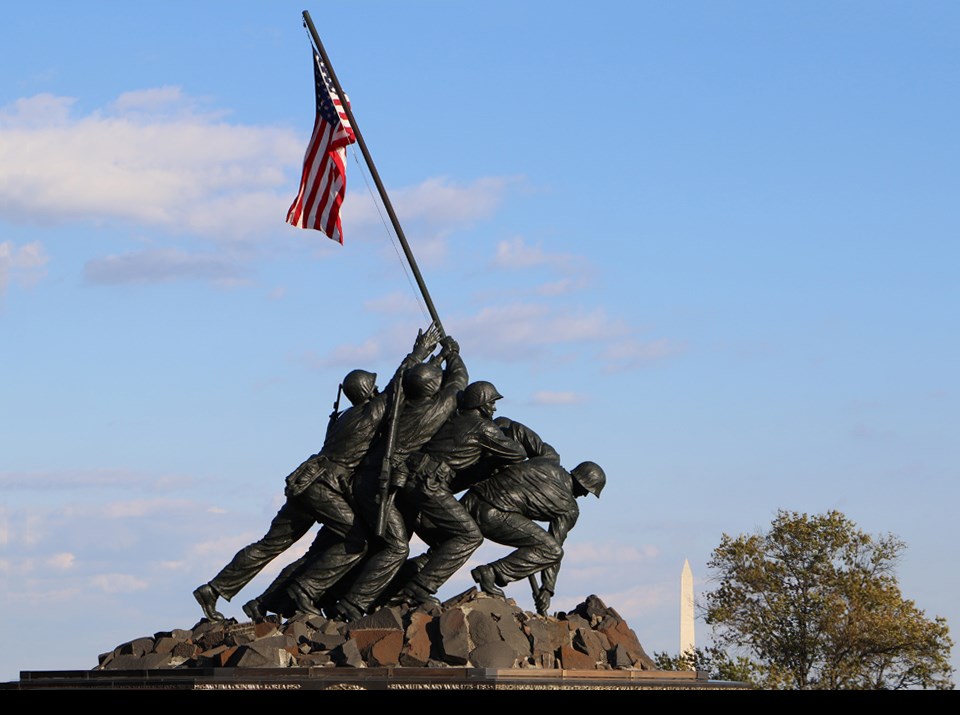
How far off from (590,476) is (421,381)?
191 centimetres

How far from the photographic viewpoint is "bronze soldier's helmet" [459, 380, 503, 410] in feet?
54.7

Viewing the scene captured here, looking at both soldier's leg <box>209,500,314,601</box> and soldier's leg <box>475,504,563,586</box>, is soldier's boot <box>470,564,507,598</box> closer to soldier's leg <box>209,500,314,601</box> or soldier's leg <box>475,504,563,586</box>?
soldier's leg <box>475,504,563,586</box>

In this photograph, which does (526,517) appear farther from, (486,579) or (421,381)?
(421,381)

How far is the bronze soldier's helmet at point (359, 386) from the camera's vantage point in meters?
16.8

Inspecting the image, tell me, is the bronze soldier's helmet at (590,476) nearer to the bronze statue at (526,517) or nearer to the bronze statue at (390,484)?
the bronze statue at (526,517)

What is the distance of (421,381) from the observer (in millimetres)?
16547

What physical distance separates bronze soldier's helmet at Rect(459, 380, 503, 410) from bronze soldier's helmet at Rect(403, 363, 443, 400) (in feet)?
0.92

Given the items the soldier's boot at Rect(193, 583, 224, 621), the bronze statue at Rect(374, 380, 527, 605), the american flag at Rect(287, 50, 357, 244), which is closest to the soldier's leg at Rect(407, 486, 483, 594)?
the bronze statue at Rect(374, 380, 527, 605)

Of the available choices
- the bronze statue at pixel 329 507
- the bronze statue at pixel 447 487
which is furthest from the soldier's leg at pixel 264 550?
the bronze statue at pixel 447 487

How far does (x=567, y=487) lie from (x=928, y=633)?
12.7 meters

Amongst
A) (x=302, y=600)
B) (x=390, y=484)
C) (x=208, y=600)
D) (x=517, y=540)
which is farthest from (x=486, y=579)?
(x=208, y=600)
